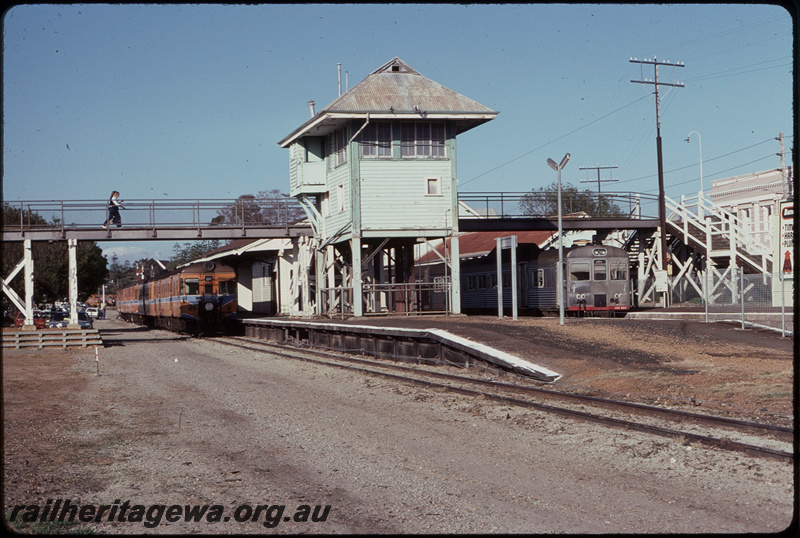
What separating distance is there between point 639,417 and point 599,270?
72.7 ft

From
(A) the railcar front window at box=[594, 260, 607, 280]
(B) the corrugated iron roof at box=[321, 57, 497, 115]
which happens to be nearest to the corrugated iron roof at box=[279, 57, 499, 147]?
(B) the corrugated iron roof at box=[321, 57, 497, 115]

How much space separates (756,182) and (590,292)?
18.7m

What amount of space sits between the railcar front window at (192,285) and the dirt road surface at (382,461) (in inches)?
760

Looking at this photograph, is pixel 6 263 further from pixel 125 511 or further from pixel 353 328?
pixel 125 511

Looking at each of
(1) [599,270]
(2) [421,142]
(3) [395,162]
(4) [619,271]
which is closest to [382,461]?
(3) [395,162]

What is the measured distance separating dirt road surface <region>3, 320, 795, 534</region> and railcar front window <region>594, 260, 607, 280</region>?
15.7 metres

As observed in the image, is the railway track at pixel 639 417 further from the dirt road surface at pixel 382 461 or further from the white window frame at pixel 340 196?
the white window frame at pixel 340 196

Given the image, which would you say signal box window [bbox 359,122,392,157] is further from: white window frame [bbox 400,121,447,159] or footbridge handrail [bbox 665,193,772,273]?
footbridge handrail [bbox 665,193,772,273]

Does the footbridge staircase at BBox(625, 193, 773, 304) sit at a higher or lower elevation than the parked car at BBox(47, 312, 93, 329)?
higher

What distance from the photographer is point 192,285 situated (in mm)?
35500

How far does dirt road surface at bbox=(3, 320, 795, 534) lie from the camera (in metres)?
6.48

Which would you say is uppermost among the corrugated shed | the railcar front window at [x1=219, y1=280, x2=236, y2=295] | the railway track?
the corrugated shed

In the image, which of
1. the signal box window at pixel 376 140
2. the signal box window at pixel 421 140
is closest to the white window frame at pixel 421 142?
the signal box window at pixel 421 140

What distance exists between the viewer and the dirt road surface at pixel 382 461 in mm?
6480
